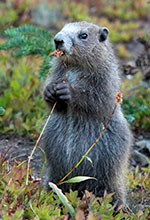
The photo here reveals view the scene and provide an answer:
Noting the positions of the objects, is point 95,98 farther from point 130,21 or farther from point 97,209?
point 130,21

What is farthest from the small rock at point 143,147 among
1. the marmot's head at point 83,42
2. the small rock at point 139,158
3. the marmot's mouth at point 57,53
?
the marmot's mouth at point 57,53

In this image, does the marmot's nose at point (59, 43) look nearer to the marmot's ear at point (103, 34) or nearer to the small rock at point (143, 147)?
the marmot's ear at point (103, 34)

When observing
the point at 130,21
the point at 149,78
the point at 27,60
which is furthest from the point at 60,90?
the point at 130,21

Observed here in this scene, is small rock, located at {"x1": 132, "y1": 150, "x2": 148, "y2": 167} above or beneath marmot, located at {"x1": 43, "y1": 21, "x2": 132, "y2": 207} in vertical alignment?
beneath

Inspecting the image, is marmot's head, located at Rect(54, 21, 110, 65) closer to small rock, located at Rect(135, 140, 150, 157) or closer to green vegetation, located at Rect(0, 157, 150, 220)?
green vegetation, located at Rect(0, 157, 150, 220)

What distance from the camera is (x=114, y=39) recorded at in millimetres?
10836

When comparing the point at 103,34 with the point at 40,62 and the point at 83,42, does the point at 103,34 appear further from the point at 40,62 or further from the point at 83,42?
the point at 40,62

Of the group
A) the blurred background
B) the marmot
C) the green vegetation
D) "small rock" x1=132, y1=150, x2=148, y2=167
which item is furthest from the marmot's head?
"small rock" x1=132, y1=150, x2=148, y2=167

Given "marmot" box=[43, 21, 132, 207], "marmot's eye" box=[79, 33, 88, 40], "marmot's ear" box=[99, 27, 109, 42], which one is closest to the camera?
"marmot" box=[43, 21, 132, 207]

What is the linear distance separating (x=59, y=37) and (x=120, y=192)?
1489 mm

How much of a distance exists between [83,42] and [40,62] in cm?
317

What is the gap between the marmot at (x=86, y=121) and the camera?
204 inches

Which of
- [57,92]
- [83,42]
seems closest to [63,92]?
[57,92]

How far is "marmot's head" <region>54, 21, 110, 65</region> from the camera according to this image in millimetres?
5068
